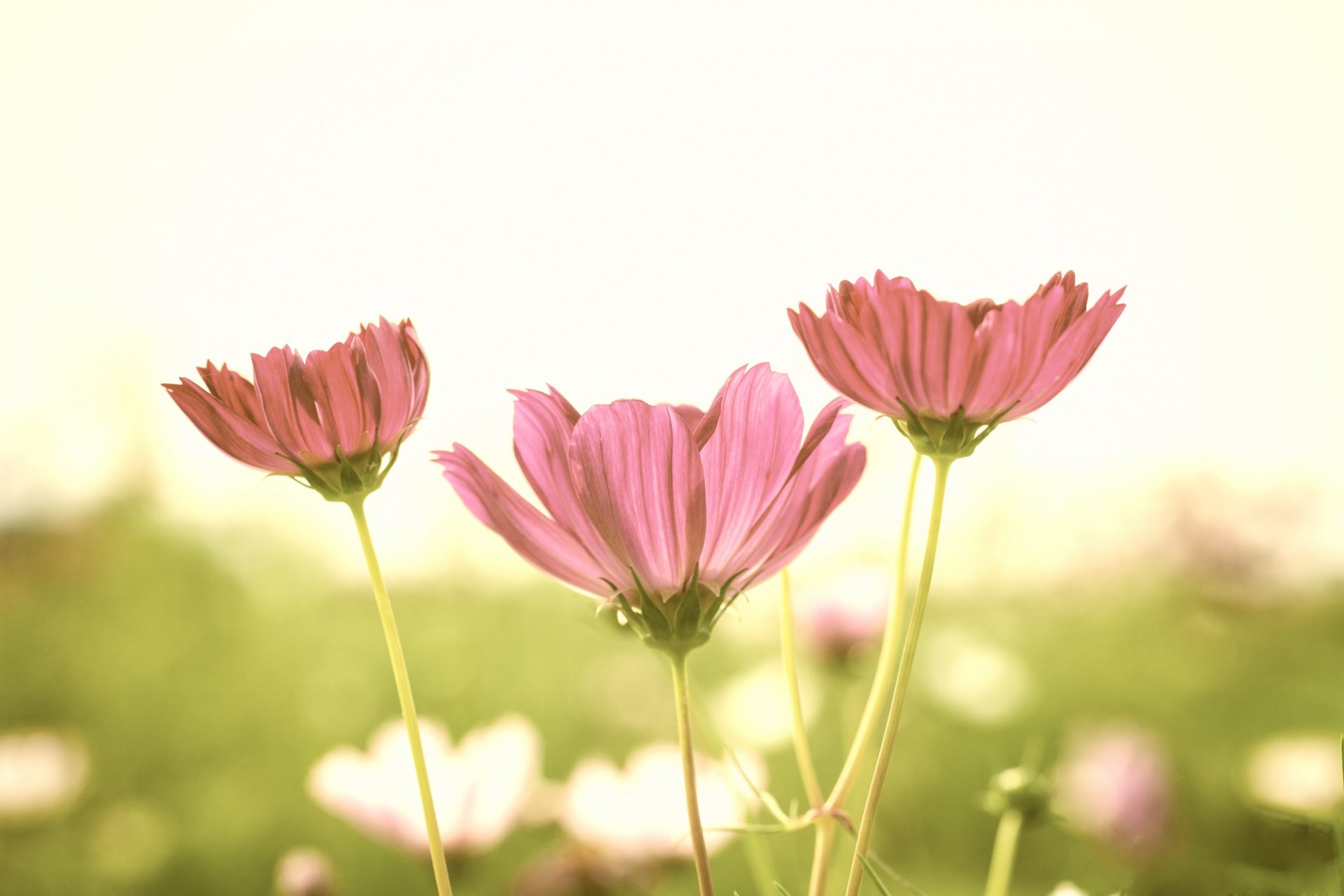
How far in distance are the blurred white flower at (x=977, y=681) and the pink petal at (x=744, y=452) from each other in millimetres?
1060

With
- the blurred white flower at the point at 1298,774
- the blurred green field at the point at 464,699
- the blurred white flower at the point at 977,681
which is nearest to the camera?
the blurred white flower at the point at 1298,774

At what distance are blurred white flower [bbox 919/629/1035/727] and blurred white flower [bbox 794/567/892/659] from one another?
1.92ft

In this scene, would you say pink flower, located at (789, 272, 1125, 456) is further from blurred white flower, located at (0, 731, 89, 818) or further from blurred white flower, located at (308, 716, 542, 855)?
blurred white flower, located at (0, 731, 89, 818)

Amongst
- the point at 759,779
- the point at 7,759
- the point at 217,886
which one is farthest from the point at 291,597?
the point at 759,779

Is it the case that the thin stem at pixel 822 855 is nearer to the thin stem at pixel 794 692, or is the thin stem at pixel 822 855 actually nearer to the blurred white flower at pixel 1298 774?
the thin stem at pixel 794 692

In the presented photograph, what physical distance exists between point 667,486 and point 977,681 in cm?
118

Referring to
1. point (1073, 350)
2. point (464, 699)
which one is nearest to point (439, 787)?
point (1073, 350)

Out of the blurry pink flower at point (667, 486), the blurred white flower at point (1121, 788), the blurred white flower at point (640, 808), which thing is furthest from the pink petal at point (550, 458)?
the blurred white flower at point (1121, 788)

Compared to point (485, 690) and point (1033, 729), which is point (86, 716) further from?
point (1033, 729)

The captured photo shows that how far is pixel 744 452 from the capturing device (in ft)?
0.87

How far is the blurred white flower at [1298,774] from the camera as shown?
66cm

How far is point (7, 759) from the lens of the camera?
109 centimetres

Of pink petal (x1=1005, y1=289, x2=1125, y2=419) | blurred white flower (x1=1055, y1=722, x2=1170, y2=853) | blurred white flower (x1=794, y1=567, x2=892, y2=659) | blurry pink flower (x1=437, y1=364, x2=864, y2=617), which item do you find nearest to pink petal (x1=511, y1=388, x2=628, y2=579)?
blurry pink flower (x1=437, y1=364, x2=864, y2=617)

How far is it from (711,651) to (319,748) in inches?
25.2
